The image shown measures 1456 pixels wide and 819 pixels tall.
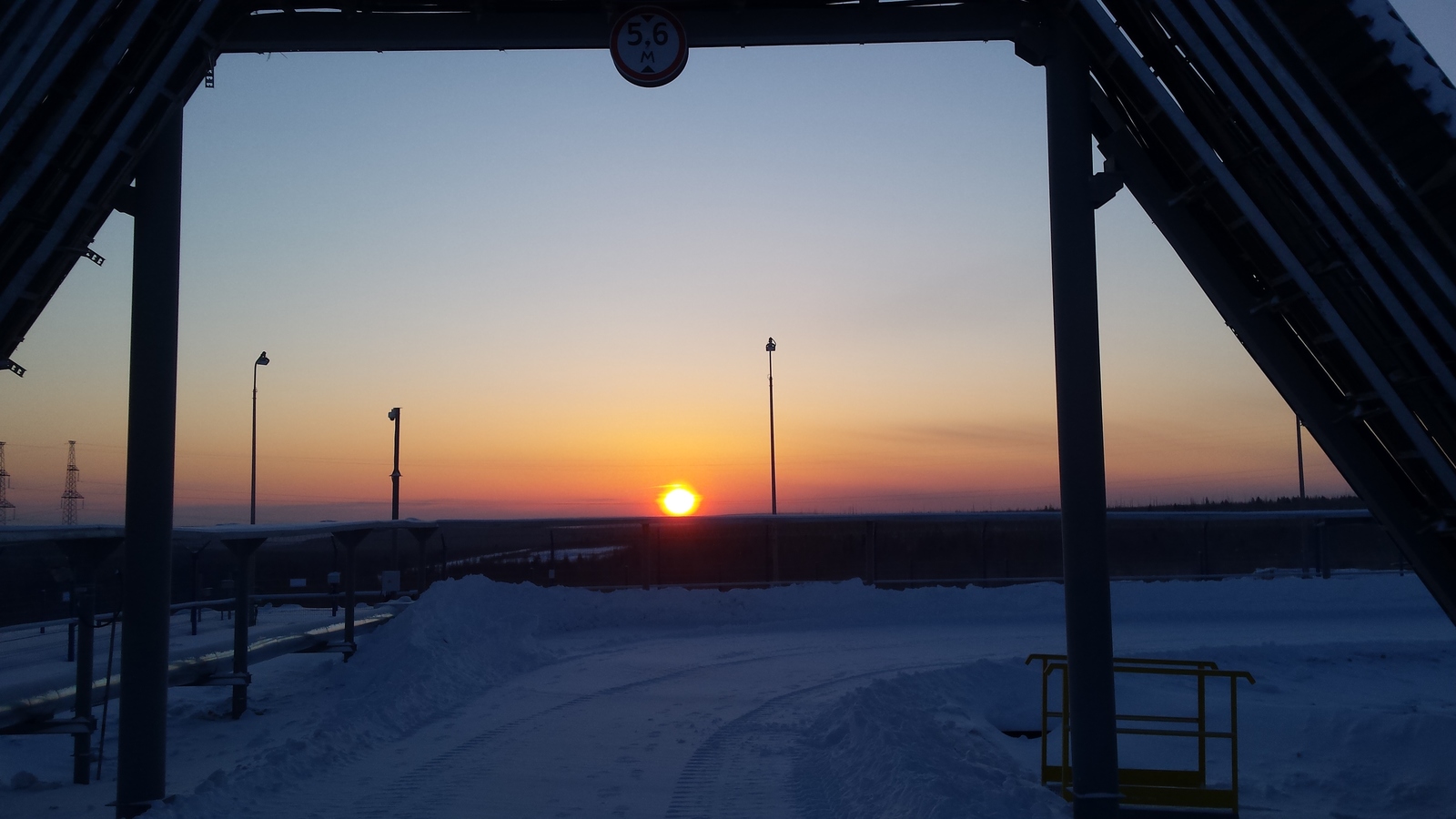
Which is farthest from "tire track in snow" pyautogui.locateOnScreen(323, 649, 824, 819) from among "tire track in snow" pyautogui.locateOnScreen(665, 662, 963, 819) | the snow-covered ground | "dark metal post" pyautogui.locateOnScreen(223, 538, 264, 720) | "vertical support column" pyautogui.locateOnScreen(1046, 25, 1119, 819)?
"vertical support column" pyautogui.locateOnScreen(1046, 25, 1119, 819)

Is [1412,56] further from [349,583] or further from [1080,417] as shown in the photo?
[349,583]

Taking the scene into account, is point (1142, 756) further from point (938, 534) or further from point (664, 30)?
point (938, 534)

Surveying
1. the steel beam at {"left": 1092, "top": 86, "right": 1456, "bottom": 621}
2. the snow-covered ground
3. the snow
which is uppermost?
the snow

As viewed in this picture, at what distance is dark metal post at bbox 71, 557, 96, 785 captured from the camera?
11461 mm

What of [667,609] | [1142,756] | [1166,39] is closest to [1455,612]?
[1166,39]

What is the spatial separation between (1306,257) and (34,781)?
13637 mm

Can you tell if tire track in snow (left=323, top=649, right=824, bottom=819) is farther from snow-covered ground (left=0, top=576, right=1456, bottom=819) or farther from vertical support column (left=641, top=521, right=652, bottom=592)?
vertical support column (left=641, top=521, right=652, bottom=592)

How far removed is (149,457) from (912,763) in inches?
298

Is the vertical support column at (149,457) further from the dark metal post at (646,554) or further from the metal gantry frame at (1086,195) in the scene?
the dark metal post at (646,554)

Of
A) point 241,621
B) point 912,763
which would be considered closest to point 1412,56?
point 912,763

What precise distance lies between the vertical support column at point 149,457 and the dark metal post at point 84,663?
10.1ft

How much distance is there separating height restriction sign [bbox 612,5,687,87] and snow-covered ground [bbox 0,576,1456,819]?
6.46m

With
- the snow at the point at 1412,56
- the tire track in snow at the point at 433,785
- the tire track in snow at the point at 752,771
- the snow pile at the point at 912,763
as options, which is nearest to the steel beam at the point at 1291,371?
the snow at the point at 1412,56

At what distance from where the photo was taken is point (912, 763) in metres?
9.83
